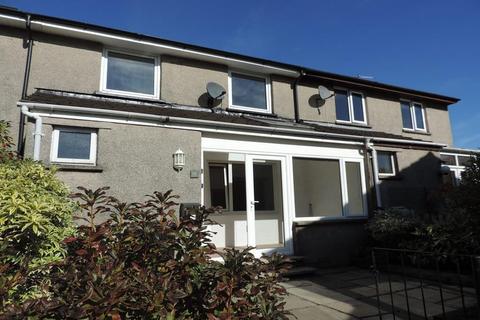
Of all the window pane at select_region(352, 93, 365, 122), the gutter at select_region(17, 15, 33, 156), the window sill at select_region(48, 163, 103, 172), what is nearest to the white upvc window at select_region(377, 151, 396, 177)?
the window pane at select_region(352, 93, 365, 122)

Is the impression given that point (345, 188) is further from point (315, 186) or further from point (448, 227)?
point (448, 227)

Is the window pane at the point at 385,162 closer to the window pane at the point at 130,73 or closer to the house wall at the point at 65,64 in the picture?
the window pane at the point at 130,73

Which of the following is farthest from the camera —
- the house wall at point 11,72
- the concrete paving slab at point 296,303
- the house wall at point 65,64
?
the house wall at point 65,64

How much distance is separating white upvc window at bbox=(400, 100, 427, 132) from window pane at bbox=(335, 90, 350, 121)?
10.3ft

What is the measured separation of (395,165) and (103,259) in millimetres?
10389

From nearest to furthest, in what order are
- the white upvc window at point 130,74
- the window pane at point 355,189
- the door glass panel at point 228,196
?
the white upvc window at point 130,74, the door glass panel at point 228,196, the window pane at point 355,189

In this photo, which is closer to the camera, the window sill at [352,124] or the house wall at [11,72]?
the house wall at [11,72]

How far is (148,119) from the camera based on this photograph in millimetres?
6996

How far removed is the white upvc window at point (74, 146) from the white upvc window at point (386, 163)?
331 inches

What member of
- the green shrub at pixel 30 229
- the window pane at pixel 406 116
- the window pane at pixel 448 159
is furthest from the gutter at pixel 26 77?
the window pane at pixel 448 159

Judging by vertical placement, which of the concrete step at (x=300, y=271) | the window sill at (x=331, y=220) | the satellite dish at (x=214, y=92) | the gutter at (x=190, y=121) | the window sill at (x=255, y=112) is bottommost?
the concrete step at (x=300, y=271)

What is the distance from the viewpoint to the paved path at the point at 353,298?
5008 mm

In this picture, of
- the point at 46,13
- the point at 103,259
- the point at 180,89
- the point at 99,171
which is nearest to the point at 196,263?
the point at 103,259

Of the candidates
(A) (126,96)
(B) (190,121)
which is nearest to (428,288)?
(B) (190,121)
